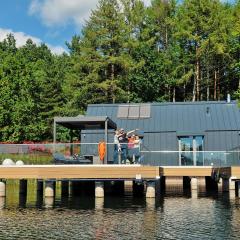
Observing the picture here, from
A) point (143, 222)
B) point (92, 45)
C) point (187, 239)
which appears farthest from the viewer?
point (92, 45)

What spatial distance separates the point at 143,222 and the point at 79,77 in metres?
33.1

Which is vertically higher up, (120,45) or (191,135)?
(120,45)

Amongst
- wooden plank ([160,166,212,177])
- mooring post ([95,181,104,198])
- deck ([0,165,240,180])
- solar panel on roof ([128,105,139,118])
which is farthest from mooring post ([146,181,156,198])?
solar panel on roof ([128,105,139,118])

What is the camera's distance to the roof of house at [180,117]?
32938 mm

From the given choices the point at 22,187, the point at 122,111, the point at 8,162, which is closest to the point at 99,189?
the point at 8,162

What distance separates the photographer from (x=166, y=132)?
108 feet

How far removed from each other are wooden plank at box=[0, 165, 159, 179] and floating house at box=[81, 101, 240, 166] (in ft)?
23.1

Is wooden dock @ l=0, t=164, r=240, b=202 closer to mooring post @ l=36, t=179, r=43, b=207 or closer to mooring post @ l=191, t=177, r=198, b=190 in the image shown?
mooring post @ l=36, t=179, r=43, b=207

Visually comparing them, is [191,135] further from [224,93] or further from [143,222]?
[224,93]

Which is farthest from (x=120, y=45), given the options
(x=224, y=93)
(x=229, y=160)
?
(x=229, y=160)

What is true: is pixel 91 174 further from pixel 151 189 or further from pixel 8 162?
pixel 8 162

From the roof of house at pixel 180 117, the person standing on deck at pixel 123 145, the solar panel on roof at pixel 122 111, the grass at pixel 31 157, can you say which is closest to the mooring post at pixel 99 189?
the person standing on deck at pixel 123 145

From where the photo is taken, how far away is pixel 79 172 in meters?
22.8

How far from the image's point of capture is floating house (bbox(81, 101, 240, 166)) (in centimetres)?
3222
